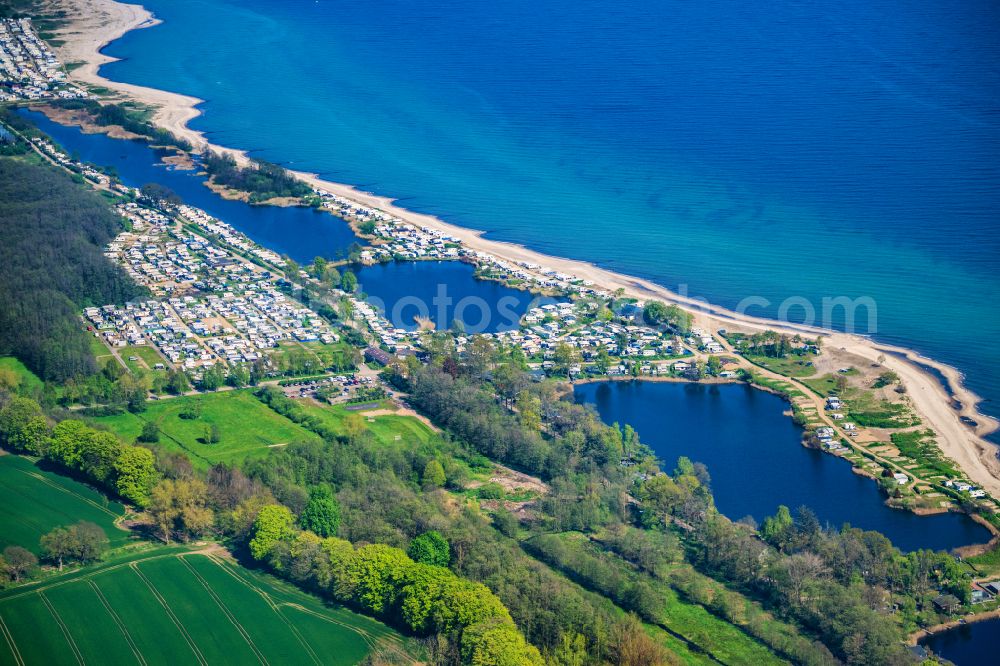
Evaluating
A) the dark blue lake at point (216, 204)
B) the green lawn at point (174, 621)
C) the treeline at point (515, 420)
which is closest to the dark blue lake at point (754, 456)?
the treeline at point (515, 420)

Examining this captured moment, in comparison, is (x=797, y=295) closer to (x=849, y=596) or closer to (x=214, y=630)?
(x=849, y=596)

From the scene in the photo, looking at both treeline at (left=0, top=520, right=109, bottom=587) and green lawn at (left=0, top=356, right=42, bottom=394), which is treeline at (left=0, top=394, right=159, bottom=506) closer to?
treeline at (left=0, top=520, right=109, bottom=587)

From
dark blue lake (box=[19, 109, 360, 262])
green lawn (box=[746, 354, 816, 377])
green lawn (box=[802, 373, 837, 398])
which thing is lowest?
green lawn (box=[802, 373, 837, 398])

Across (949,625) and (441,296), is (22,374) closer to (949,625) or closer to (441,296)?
(441,296)

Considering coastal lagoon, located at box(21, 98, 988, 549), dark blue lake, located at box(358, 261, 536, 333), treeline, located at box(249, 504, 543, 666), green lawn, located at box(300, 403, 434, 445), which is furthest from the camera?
dark blue lake, located at box(358, 261, 536, 333)

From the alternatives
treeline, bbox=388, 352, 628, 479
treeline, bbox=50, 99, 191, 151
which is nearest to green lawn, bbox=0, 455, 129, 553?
treeline, bbox=388, 352, 628, 479

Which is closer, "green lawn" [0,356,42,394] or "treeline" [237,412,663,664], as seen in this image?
"treeline" [237,412,663,664]
